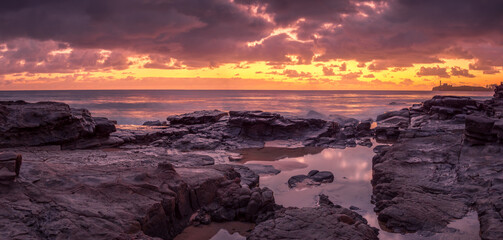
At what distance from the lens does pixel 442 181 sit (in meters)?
8.73

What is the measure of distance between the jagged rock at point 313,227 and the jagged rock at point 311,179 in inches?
121

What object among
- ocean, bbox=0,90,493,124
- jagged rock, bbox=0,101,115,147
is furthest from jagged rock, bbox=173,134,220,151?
ocean, bbox=0,90,493,124

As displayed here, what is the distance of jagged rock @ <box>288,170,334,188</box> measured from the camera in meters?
10.2

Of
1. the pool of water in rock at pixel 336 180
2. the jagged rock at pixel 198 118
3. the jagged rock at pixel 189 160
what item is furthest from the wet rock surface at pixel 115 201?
the jagged rock at pixel 198 118

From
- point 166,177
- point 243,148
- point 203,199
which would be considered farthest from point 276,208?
point 243,148

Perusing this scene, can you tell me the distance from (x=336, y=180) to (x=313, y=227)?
4.46 metres

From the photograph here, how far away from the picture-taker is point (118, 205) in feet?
20.5

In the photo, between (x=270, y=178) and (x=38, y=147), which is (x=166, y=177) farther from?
(x=38, y=147)

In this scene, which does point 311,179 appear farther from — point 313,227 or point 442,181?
point 313,227

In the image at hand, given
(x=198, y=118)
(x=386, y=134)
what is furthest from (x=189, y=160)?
(x=386, y=134)

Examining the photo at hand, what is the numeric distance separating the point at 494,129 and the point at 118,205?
10627mm

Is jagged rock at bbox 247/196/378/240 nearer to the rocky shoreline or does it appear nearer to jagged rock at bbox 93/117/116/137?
the rocky shoreline

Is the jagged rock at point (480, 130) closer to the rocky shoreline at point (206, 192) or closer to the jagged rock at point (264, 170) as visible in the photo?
the rocky shoreline at point (206, 192)

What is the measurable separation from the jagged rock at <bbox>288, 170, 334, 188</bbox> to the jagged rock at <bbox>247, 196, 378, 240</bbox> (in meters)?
3.07
